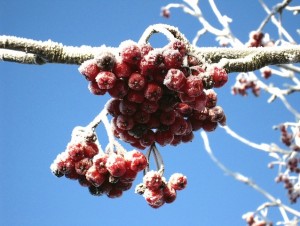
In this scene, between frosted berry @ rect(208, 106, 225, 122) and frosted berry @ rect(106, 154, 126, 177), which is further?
frosted berry @ rect(208, 106, 225, 122)

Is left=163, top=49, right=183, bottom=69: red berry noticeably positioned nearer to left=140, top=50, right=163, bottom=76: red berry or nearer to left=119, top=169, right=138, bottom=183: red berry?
left=140, top=50, right=163, bottom=76: red berry

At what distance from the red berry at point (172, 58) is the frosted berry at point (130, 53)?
0.10 metres

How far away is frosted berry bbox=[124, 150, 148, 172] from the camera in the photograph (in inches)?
64.7

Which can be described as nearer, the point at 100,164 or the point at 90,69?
the point at 90,69

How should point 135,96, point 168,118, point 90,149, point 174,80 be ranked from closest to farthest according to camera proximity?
1. point 174,80
2. point 135,96
3. point 168,118
4. point 90,149

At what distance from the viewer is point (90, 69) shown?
1.48 metres

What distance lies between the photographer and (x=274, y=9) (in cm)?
388

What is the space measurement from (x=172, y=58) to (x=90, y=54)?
1.19 feet

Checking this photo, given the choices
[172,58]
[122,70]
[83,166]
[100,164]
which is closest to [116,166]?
[100,164]

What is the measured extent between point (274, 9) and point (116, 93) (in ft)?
9.53

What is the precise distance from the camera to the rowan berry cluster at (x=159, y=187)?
1653 millimetres

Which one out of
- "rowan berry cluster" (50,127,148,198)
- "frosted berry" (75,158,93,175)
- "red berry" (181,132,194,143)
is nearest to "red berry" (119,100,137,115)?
"rowan berry cluster" (50,127,148,198)

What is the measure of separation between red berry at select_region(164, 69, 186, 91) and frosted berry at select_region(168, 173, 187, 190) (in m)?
0.51

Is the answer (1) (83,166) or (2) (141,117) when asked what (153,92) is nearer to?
(2) (141,117)
